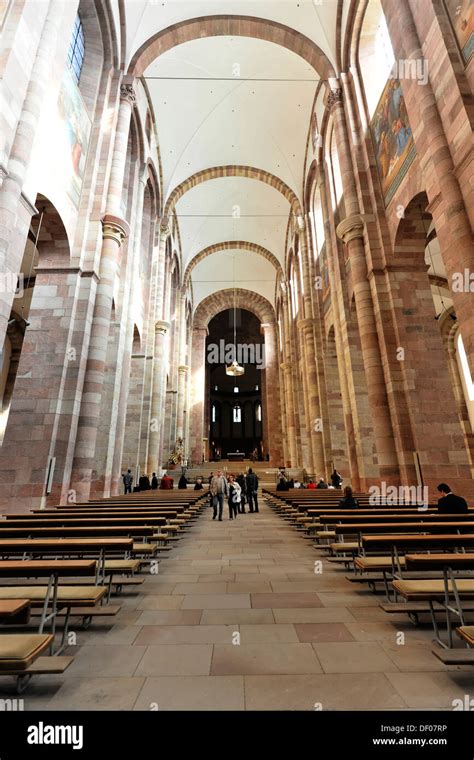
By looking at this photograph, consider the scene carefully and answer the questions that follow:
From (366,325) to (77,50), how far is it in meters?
11.6

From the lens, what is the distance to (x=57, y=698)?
1.92 metres

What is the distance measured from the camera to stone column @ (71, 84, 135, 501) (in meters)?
9.24

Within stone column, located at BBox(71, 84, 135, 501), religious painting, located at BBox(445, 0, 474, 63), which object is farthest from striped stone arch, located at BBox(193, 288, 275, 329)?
religious painting, located at BBox(445, 0, 474, 63)

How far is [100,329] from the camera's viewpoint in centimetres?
1015

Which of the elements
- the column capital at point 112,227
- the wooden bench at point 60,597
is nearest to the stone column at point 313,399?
the column capital at point 112,227

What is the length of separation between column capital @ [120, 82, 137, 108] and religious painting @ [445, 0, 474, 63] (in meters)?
9.46

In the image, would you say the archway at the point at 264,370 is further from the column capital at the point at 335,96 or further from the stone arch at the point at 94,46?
the stone arch at the point at 94,46

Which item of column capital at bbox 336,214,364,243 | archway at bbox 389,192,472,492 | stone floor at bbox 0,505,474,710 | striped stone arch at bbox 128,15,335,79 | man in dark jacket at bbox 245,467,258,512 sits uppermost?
striped stone arch at bbox 128,15,335,79

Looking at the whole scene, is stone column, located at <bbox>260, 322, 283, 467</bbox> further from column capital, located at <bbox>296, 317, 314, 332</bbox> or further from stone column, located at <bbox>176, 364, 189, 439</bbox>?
column capital, located at <bbox>296, 317, 314, 332</bbox>

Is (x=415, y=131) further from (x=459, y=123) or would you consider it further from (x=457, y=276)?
(x=457, y=276)

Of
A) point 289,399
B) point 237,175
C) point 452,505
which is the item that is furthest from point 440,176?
point 289,399

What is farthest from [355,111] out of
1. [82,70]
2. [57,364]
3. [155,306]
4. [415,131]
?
[57,364]

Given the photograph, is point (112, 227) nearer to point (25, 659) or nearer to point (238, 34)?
point (238, 34)
